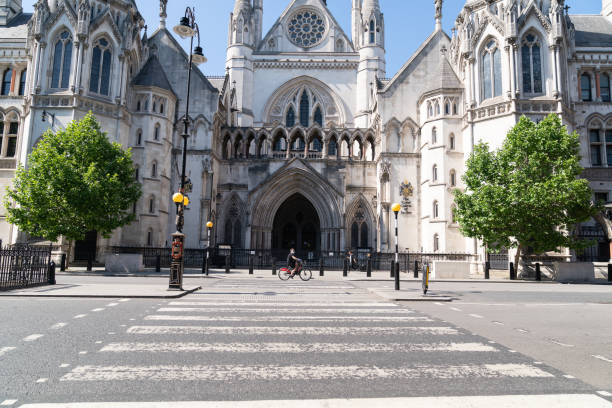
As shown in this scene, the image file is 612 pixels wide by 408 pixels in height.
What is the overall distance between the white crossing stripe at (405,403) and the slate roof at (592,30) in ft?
112

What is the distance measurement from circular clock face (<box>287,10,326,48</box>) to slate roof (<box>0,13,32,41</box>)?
76.4 feet

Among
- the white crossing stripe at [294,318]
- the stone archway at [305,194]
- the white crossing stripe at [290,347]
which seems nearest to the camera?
the white crossing stripe at [290,347]

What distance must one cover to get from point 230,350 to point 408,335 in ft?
10.0

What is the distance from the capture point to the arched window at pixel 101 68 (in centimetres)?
2828

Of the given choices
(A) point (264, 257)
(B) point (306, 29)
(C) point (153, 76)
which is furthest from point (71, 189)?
(B) point (306, 29)

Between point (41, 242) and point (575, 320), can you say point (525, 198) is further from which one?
point (41, 242)

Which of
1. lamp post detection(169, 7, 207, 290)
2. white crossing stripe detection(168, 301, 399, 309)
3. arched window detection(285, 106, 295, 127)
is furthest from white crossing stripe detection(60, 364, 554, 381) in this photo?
arched window detection(285, 106, 295, 127)

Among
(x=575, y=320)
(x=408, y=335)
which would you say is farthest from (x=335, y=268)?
(x=408, y=335)

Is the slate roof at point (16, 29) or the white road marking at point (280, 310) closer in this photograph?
the white road marking at point (280, 310)

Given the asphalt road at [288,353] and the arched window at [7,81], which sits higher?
the arched window at [7,81]

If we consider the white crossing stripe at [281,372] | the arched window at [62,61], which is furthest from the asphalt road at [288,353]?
the arched window at [62,61]

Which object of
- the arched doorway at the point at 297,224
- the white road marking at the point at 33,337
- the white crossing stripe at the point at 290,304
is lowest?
the white road marking at the point at 33,337

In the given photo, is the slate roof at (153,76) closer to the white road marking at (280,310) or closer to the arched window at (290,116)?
the arched window at (290,116)

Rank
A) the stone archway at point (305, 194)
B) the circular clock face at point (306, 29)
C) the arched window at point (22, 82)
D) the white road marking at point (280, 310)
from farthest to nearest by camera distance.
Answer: the circular clock face at point (306, 29), the stone archway at point (305, 194), the arched window at point (22, 82), the white road marking at point (280, 310)
